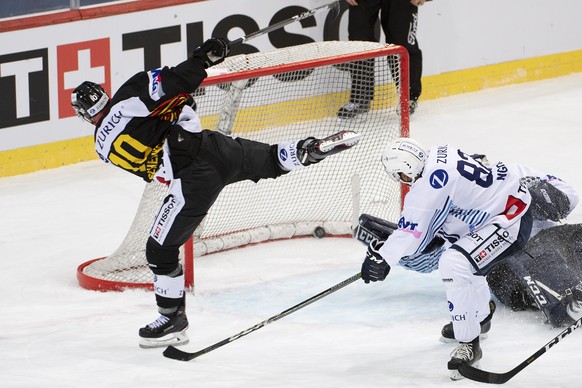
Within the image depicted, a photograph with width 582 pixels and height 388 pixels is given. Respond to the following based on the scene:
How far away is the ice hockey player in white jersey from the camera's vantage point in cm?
499

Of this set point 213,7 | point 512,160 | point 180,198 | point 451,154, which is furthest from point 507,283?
point 213,7

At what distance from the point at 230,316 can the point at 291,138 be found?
1.40 meters

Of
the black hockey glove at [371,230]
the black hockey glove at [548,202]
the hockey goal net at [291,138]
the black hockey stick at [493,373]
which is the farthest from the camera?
the hockey goal net at [291,138]

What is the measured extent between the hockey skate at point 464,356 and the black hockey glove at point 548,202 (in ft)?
3.46

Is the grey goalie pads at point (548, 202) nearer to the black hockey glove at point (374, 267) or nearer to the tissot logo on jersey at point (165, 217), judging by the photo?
the black hockey glove at point (374, 267)

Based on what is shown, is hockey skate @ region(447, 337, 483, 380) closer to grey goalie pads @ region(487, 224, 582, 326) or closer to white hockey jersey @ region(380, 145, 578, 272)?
white hockey jersey @ region(380, 145, 578, 272)

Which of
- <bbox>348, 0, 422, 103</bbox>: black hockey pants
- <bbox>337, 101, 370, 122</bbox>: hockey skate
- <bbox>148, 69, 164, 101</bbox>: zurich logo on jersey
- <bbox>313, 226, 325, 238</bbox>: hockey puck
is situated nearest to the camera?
<bbox>148, 69, 164, 101</bbox>: zurich logo on jersey

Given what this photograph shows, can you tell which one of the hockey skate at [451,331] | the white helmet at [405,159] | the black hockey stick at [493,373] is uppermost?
the white helmet at [405,159]

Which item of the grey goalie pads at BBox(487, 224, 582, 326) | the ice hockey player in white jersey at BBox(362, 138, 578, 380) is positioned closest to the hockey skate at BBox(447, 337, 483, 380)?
the ice hockey player in white jersey at BBox(362, 138, 578, 380)

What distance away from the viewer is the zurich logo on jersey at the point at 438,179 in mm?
4996

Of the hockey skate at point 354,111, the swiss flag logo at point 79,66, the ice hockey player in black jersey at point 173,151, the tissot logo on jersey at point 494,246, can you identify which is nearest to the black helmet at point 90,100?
the ice hockey player in black jersey at point 173,151

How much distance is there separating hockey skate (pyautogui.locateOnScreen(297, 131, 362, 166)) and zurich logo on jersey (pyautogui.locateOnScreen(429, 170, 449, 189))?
630 millimetres

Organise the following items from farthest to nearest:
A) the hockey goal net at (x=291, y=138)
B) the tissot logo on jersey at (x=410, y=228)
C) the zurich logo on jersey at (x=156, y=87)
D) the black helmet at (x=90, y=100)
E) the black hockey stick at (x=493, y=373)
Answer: the hockey goal net at (x=291, y=138) → the black helmet at (x=90, y=100) → the zurich logo on jersey at (x=156, y=87) → the tissot logo on jersey at (x=410, y=228) → the black hockey stick at (x=493, y=373)

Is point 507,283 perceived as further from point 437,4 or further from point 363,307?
point 437,4
